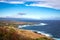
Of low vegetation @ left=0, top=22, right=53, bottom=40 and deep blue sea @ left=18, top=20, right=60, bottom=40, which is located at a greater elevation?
deep blue sea @ left=18, top=20, right=60, bottom=40

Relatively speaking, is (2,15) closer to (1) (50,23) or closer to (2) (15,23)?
(2) (15,23)

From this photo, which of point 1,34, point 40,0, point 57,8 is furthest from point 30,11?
point 1,34

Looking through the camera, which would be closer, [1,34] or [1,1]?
[1,34]

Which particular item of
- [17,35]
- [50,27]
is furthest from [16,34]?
[50,27]

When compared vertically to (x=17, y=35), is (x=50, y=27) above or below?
above

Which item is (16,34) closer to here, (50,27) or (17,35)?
(17,35)

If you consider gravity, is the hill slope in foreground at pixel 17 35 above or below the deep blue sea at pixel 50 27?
below

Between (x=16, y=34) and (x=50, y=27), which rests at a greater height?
(x=50, y=27)

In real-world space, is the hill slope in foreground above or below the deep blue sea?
below
